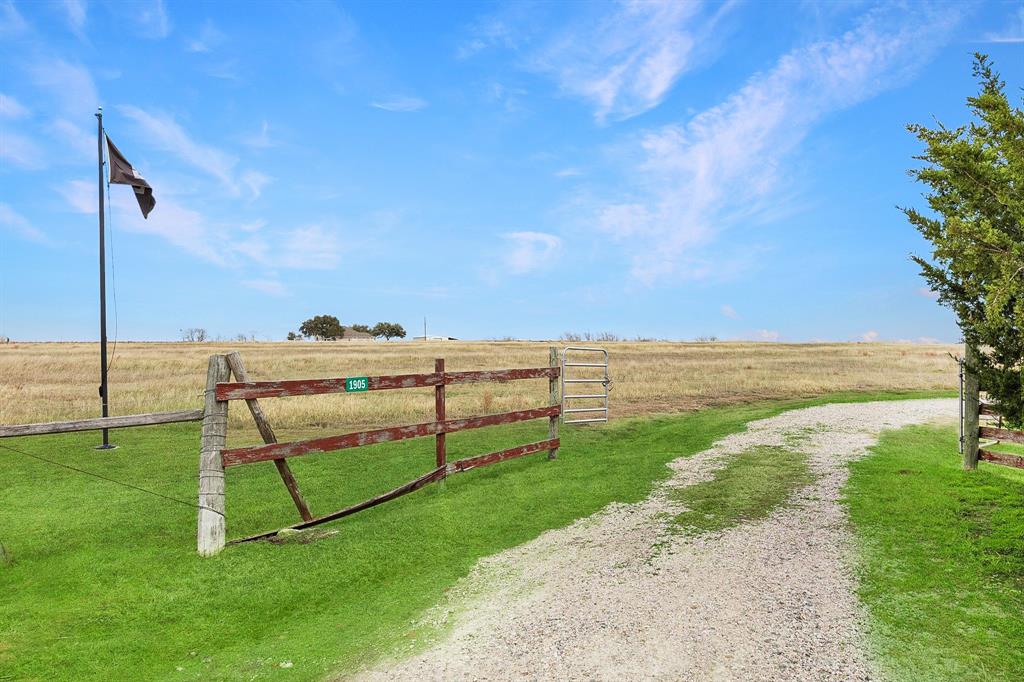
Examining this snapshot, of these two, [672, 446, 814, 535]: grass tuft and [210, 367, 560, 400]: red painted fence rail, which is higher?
[210, 367, 560, 400]: red painted fence rail

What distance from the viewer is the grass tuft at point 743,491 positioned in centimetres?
653

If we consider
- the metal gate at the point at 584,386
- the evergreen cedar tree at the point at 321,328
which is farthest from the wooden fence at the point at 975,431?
the evergreen cedar tree at the point at 321,328

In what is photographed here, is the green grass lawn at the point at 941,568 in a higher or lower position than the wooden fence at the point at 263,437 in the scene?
lower

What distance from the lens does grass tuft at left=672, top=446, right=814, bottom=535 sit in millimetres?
6527

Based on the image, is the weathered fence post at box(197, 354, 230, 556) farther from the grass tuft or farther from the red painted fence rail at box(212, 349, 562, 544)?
the grass tuft

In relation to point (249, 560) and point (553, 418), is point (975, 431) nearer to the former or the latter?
point (553, 418)

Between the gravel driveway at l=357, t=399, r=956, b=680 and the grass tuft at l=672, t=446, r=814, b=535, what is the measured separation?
243mm

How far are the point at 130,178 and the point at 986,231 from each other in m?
13.9

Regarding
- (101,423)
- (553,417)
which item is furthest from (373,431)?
(553,417)

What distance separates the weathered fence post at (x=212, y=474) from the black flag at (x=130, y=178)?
8.30m

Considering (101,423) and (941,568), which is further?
(101,423)

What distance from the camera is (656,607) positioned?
442cm

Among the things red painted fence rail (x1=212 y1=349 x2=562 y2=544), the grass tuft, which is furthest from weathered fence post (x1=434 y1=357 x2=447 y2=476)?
the grass tuft

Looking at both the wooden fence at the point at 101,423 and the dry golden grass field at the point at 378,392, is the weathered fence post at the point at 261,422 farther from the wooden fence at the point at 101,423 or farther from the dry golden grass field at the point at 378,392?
the dry golden grass field at the point at 378,392
